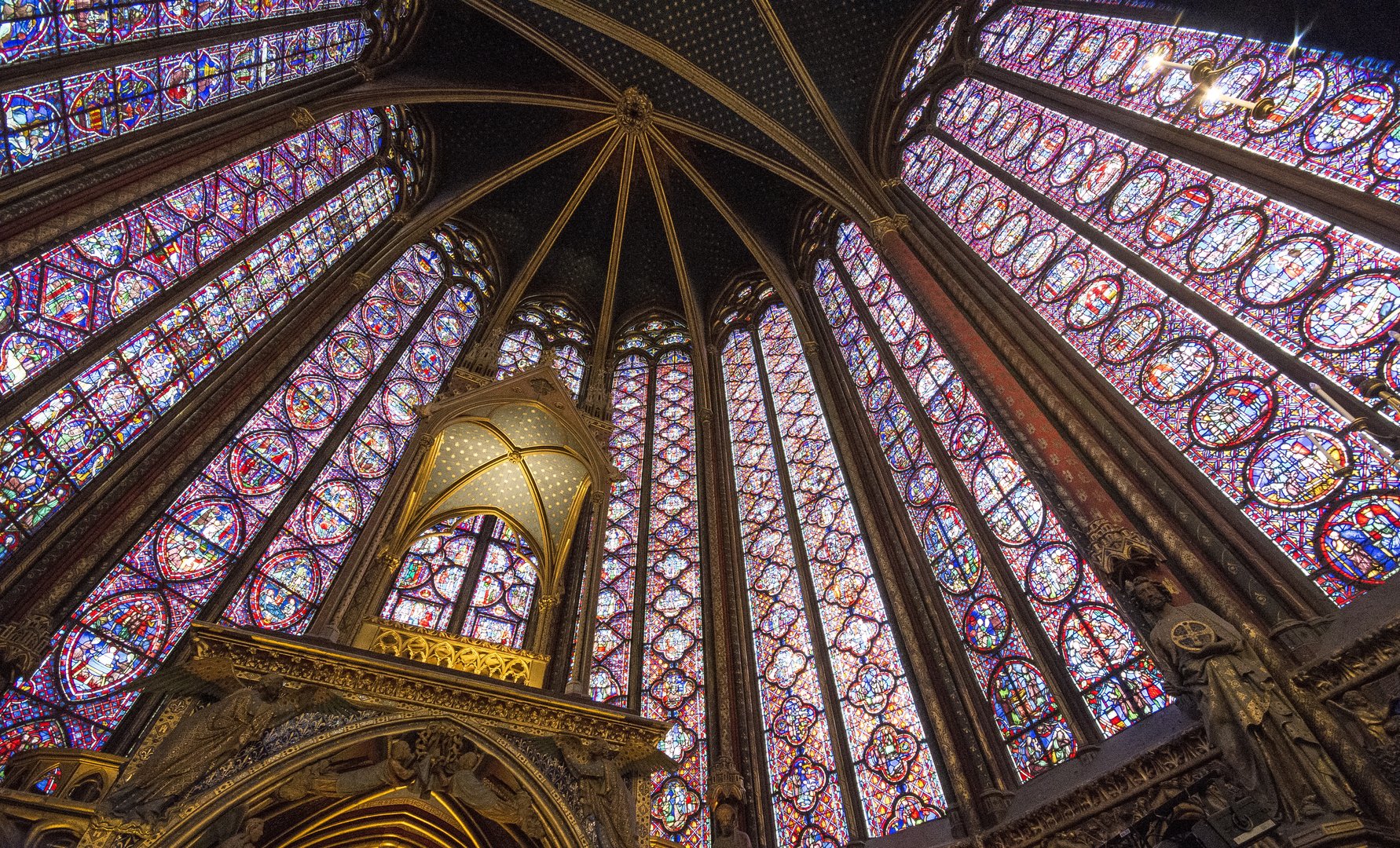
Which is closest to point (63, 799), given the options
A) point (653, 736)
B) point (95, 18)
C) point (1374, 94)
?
point (653, 736)

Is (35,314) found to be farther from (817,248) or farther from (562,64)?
(817,248)

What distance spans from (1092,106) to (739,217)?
→ 7.18 metres

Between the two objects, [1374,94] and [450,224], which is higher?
[450,224]

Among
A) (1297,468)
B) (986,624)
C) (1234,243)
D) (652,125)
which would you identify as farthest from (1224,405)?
(652,125)

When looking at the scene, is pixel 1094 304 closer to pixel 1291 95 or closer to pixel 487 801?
pixel 1291 95

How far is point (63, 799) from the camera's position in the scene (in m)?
4.05

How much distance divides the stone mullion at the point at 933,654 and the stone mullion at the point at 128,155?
833 cm

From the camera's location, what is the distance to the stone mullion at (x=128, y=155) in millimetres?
6363

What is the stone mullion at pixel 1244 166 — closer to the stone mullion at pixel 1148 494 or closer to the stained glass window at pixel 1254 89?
the stained glass window at pixel 1254 89

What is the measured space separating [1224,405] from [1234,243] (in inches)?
60.5

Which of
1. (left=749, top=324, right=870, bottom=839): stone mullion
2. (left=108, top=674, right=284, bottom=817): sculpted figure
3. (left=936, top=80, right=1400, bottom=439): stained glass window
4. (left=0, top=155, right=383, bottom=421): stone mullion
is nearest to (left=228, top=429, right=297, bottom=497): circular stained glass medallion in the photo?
(left=0, top=155, right=383, bottom=421): stone mullion

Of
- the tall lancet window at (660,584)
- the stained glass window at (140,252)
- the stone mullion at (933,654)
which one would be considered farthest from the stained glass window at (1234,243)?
the stained glass window at (140,252)

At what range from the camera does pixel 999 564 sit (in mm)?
7195

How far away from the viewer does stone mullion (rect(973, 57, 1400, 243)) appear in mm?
5527
